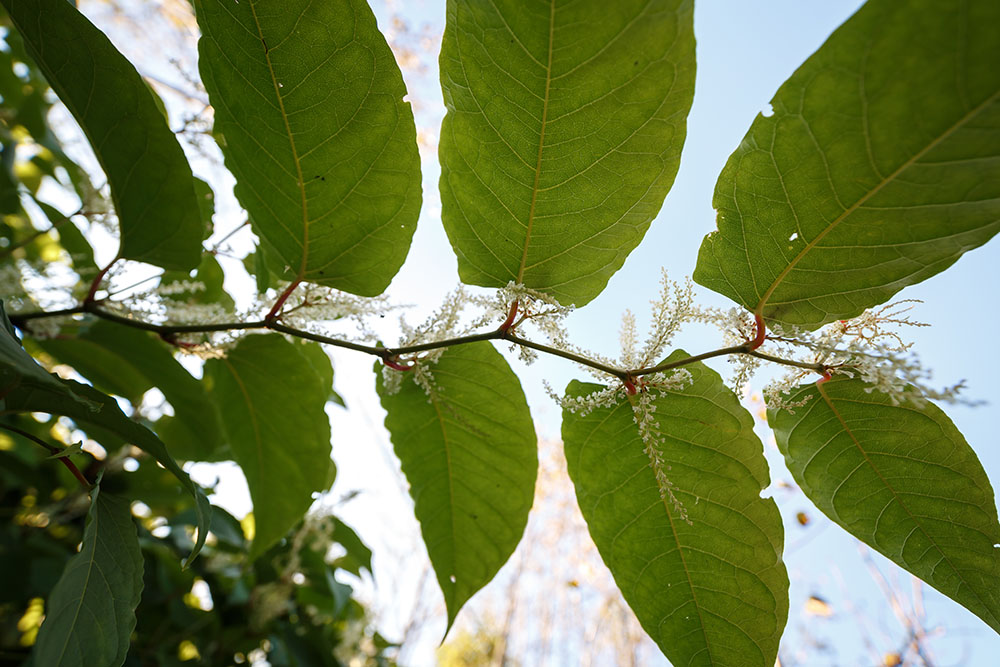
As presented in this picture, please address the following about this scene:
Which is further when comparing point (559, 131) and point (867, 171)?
point (559, 131)

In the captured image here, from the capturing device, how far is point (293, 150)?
918 mm

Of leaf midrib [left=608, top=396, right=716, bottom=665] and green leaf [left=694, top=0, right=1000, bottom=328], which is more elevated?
green leaf [left=694, top=0, right=1000, bottom=328]

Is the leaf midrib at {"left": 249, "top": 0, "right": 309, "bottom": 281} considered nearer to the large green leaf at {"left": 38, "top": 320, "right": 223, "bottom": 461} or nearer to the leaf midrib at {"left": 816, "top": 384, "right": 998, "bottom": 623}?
the large green leaf at {"left": 38, "top": 320, "right": 223, "bottom": 461}

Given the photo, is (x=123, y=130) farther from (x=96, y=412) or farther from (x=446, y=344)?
(x=446, y=344)

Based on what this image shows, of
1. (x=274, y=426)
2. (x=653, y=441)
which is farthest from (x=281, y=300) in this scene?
(x=653, y=441)

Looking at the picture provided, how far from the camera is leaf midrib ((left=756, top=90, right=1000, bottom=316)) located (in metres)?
0.63

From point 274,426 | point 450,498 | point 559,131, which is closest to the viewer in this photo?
point 559,131

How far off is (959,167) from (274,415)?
1.33m

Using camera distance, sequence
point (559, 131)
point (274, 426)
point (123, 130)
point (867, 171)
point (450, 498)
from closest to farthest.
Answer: point (867, 171) < point (559, 131) < point (123, 130) < point (450, 498) < point (274, 426)

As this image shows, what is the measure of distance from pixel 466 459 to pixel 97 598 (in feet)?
2.15

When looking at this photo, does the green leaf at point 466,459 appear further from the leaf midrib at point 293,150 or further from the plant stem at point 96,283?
the plant stem at point 96,283

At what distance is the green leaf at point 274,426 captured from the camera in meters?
1.30

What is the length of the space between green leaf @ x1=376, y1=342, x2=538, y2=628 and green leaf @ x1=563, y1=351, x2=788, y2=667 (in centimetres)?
18

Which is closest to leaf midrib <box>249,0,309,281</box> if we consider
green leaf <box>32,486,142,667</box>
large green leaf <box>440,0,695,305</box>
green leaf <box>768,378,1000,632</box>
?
large green leaf <box>440,0,695,305</box>
